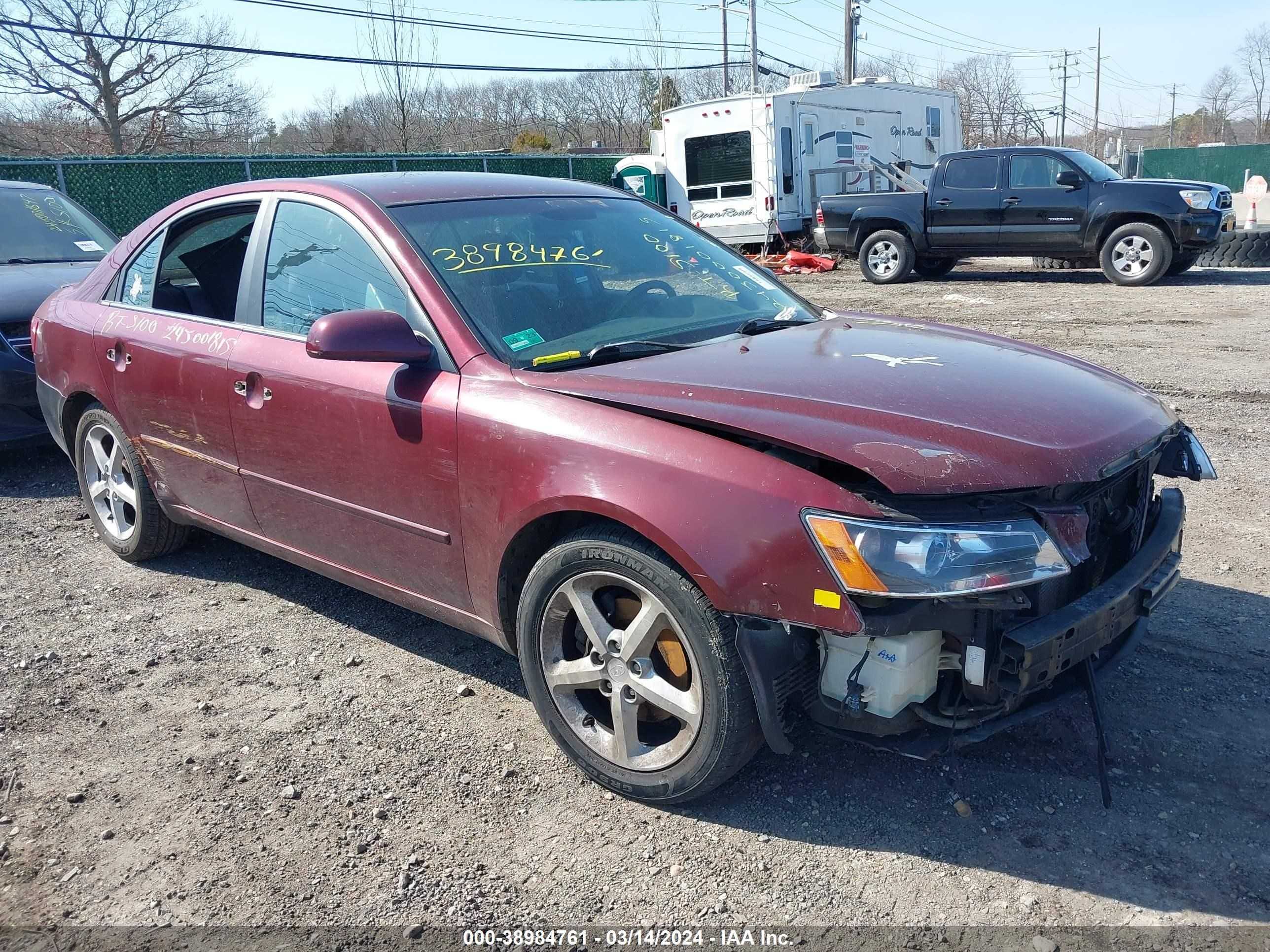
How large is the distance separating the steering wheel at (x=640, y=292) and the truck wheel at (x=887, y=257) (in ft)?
40.1

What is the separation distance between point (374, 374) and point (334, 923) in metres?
1.62

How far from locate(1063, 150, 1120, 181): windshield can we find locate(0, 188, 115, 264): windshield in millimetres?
11616

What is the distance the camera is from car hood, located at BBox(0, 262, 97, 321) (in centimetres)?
630

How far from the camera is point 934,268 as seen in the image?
1573 centimetres

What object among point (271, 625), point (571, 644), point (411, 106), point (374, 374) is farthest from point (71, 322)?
point (411, 106)

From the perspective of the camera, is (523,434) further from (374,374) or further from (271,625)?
Answer: (271,625)

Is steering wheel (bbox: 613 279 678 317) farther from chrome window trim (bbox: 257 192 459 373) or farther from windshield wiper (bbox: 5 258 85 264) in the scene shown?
windshield wiper (bbox: 5 258 85 264)

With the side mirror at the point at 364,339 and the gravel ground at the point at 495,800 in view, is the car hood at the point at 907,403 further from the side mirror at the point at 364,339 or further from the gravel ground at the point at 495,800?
the gravel ground at the point at 495,800

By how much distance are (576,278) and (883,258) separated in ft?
41.6

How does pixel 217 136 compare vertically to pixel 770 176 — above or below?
above

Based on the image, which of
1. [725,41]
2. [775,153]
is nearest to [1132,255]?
[775,153]

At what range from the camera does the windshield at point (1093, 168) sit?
1337 cm

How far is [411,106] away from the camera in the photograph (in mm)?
26797

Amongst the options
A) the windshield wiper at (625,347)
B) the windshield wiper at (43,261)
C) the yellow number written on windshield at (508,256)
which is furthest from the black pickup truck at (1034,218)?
the windshield wiper at (625,347)
